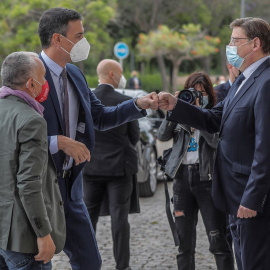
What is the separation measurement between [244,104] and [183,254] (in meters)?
2.01

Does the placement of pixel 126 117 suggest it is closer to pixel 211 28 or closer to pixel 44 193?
pixel 44 193

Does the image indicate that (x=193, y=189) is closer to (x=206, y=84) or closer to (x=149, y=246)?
(x=206, y=84)

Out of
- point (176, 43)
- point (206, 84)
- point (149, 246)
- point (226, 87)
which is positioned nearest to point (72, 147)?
point (206, 84)

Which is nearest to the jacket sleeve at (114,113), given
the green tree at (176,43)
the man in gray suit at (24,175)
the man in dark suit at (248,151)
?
the man in dark suit at (248,151)

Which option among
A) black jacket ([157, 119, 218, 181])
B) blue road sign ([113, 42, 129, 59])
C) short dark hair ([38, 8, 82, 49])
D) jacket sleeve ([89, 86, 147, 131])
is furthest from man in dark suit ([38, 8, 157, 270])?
blue road sign ([113, 42, 129, 59])

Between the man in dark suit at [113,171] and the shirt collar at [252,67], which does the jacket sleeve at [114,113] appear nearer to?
the shirt collar at [252,67]

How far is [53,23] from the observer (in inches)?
180

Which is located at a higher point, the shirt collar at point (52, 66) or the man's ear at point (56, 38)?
the man's ear at point (56, 38)

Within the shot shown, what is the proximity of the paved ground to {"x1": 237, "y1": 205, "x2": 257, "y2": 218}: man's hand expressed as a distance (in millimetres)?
2629

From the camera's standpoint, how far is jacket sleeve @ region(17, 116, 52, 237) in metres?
3.59

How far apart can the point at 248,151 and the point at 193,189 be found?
1.48 m

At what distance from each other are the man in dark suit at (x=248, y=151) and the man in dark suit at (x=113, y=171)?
2.29 m

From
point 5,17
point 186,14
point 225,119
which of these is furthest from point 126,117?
point 186,14

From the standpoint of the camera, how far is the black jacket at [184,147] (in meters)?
5.65
